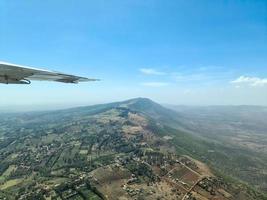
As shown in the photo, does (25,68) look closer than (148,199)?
Yes

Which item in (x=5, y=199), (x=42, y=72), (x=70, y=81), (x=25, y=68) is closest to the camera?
(x=25, y=68)

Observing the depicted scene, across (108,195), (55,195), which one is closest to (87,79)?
(108,195)

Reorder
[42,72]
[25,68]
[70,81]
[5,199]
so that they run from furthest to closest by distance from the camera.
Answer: [5,199] → [70,81] → [42,72] → [25,68]

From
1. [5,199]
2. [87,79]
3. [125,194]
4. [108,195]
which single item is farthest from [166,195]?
[87,79]

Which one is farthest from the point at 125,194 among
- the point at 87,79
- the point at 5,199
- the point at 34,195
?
the point at 87,79

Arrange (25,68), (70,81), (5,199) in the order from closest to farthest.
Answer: (25,68) → (70,81) → (5,199)

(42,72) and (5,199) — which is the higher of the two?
(42,72)

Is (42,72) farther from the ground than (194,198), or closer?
farther from the ground

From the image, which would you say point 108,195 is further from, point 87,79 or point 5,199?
point 87,79

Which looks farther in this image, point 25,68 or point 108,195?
point 108,195

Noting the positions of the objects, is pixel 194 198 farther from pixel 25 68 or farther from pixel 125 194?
pixel 25 68
